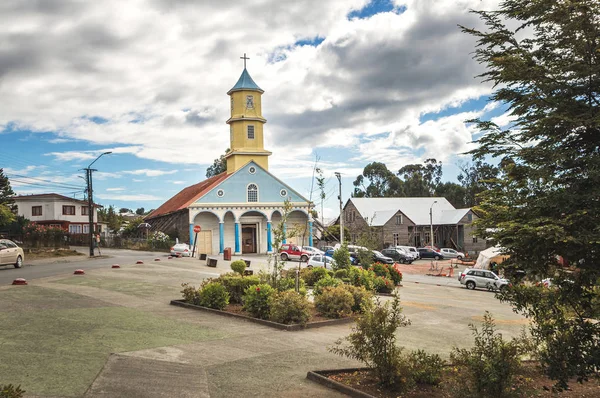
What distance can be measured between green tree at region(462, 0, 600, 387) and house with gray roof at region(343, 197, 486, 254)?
179 ft

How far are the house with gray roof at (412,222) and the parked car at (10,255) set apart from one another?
132 ft

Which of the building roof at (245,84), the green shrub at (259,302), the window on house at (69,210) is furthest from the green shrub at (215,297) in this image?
the window on house at (69,210)

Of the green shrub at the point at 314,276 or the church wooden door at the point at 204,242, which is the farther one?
the church wooden door at the point at 204,242

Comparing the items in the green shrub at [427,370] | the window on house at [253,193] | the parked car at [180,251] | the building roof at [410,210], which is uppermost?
the window on house at [253,193]

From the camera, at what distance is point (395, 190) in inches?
4082

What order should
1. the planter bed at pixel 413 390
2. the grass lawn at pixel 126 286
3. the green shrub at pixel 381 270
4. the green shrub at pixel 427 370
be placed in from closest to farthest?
the planter bed at pixel 413 390 → the green shrub at pixel 427 370 → the grass lawn at pixel 126 286 → the green shrub at pixel 381 270

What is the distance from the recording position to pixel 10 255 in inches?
1051

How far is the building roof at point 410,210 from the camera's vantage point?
6345 cm

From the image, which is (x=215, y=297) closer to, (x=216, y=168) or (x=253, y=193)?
(x=253, y=193)

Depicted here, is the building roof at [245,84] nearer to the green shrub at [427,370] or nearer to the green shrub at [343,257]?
the green shrub at [343,257]

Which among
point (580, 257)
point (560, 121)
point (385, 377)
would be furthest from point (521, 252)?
point (385, 377)

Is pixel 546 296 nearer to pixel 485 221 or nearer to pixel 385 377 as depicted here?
pixel 485 221

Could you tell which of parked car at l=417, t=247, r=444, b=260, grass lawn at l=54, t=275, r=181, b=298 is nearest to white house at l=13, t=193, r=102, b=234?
parked car at l=417, t=247, r=444, b=260

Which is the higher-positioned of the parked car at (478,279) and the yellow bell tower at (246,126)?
the yellow bell tower at (246,126)
